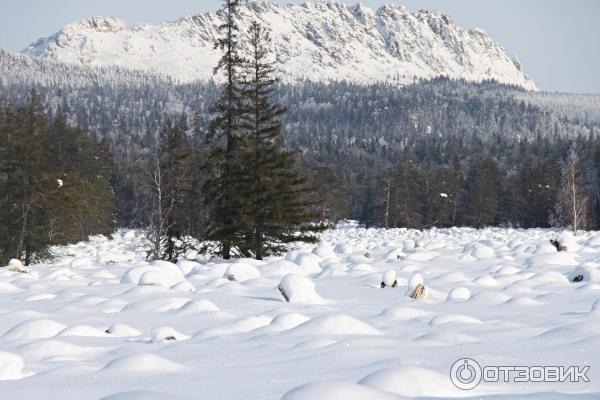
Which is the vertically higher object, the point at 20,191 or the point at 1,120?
the point at 1,120

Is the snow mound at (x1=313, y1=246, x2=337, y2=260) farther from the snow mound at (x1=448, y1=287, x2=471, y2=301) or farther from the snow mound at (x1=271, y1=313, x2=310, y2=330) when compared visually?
the snow mound at (x1=271, y1=313, x2=310, y2=330)

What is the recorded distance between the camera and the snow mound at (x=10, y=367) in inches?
146

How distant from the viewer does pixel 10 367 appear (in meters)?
3.76

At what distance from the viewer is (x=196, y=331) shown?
5371 millimetres

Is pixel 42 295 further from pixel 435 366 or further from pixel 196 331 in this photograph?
pixel 435 366

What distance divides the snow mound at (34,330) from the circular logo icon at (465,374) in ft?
11.2

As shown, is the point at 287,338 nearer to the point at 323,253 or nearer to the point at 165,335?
the point at 165,335

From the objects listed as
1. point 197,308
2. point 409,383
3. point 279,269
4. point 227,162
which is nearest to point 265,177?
point 227,162

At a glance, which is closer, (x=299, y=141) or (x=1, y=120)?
(x=1, y=120)

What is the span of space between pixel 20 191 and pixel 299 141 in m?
136

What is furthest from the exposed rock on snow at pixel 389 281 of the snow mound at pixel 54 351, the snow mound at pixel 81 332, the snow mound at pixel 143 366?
the snow mound at pixel 143 366

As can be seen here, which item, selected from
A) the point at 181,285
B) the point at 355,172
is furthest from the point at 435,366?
the point at 355,172

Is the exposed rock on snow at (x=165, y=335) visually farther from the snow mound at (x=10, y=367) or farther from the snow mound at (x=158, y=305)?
the snow mound at (x=158, y=305)

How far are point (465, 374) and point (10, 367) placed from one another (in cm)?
269
